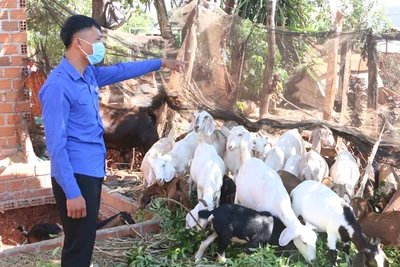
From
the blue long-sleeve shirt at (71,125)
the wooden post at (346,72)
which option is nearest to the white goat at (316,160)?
the wooden post at (346,72)

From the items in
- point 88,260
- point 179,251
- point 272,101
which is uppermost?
point 272,101

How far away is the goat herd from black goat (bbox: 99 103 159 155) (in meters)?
0.92

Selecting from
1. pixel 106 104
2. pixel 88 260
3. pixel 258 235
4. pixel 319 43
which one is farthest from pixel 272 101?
pixel 88 260

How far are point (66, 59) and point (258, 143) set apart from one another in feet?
9.93

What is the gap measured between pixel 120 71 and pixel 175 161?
2.43 m

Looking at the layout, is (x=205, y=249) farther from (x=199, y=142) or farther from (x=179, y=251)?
(x=199, y=142)

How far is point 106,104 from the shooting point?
26.4ft

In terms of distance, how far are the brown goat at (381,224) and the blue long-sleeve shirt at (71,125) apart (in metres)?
2.76

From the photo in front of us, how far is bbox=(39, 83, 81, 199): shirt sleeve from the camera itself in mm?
3309

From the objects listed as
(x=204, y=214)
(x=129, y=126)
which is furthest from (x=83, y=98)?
(x=129, y=126)

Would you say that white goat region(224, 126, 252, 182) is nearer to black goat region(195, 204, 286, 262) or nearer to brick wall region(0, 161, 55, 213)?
black goat region(195, 204, 286, 262)

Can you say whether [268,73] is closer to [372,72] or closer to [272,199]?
[372,72]

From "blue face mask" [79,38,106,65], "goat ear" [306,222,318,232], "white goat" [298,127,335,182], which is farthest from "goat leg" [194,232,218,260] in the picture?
"blue face mask" [79,38,106,65]

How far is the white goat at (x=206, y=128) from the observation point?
6328 mm
